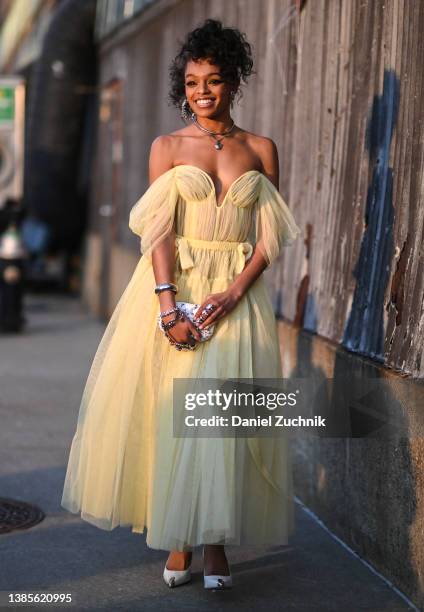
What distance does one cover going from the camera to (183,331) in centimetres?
480

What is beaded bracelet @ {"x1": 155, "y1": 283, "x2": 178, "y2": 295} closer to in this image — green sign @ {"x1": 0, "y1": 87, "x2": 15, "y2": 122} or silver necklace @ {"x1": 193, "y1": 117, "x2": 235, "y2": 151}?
silver necklace @ {"x1": 193, "y1": 117, "x2": 235, "y2": 151}

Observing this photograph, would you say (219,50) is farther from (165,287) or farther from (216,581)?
(216,581)

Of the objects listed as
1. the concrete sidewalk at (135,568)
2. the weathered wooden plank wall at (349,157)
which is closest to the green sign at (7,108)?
the weathered wooden plank wall at (349,157)

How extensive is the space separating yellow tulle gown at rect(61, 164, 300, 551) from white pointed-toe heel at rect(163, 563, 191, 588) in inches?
6.1

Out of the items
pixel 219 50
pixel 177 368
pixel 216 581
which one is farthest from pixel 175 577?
pixel 219 50

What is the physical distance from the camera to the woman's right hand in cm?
481

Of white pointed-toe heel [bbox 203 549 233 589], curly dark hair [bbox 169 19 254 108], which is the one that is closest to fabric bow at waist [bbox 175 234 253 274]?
curly dark hair [bbox 169 19 254 108]

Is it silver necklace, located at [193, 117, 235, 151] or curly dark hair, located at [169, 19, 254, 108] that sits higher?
curly dark hair, located at [169, 19, 254, 108]

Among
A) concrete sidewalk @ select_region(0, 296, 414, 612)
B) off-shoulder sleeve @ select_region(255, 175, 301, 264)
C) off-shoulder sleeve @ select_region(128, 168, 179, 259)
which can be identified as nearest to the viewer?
concrete sidewalk @ select_region(0, 296, 414, 612)

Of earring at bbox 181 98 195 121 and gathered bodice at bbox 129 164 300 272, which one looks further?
earring at bbox 181 98 195 121

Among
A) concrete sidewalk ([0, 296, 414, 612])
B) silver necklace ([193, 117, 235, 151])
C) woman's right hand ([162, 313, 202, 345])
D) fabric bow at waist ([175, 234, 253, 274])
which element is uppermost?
silver necklace ([193, 117, 235, 151])

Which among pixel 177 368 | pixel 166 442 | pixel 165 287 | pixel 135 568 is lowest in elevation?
pixel 135 568

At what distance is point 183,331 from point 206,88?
100 cm

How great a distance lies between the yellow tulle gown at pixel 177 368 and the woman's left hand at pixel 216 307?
67mm
